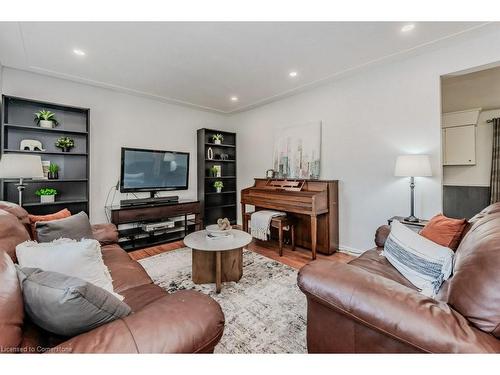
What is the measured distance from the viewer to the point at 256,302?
6.64ft

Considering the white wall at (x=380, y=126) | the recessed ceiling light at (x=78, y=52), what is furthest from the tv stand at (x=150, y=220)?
the white wall at (x=380, y=126)

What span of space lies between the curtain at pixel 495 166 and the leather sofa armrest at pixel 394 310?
484 centimetres

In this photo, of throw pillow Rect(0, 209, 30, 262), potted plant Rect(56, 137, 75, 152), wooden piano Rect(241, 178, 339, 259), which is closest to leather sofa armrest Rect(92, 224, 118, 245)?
throw pillow Rect(0, 209, 30, 262)

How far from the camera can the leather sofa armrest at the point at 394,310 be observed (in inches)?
30.5

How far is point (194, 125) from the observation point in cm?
468

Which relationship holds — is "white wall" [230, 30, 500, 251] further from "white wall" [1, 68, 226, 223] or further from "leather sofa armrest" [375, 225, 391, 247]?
"white wall" [1, 68, 226, 223]

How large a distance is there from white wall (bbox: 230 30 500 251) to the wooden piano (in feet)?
0.76

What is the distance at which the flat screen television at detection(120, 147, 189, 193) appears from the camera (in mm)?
3676

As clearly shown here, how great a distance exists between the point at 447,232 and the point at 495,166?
399 cm

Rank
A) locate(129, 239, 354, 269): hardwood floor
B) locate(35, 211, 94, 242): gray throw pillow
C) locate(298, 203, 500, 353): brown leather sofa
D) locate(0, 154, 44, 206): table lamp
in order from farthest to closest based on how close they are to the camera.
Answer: locate(129, 239, 354, 269): hardwood floor < locate(0, 154, 44, 206): table lamp < locate(35, 211, 94, 242): gray throw pillow < locate(298, 203, 500, 353): brown leather sofa
